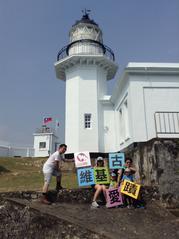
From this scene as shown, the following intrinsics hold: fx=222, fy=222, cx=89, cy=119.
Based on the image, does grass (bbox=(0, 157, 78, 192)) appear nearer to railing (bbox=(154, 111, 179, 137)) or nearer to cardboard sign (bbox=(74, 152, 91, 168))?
cardboard sign (bbox=(74, 152, 91, 168))

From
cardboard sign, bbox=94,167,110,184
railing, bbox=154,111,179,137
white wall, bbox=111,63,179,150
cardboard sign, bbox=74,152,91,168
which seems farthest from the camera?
white wall, bbox=111,63,179,150

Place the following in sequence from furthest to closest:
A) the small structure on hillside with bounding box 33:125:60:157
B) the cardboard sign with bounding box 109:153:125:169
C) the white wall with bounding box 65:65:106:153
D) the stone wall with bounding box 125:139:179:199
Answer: the small structure on hillside with bounding box 33:125:60:157 → the white wall with bounding box 65:65:106:153 → the cardboard sign with bounding box 109:153:125:169 → the stone wall with bounding box 125:139:179:199

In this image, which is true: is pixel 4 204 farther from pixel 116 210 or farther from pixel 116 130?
pixel 116 130

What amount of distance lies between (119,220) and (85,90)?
10076mm

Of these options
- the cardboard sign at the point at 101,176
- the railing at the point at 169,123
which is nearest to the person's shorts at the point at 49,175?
the cardboard sign at the point at 101,176

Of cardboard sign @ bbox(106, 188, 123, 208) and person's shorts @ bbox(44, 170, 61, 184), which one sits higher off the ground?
person's shorts @ bbox(44, 170, 61, 184)

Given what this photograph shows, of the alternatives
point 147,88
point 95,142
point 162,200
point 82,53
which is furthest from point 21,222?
point 82,53

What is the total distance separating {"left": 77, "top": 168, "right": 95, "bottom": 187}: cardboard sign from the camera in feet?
19.8

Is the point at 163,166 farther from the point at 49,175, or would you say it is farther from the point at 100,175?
the point at 49,175

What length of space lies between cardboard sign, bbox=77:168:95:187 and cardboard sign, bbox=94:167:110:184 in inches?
4.8

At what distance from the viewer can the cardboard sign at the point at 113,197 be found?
5528mm

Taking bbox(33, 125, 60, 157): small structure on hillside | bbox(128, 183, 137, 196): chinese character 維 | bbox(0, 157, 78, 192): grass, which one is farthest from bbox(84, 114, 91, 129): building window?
bbox(33, 125, 60, 157): small structure on hillside

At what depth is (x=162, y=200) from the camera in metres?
6.33

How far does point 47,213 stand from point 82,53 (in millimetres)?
11700
